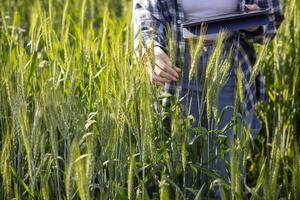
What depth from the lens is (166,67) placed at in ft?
5.74

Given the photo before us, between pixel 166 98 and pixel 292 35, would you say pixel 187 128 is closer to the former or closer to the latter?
pixel 166 98

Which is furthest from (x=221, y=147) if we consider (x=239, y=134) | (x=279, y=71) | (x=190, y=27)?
(x=279, y=71)

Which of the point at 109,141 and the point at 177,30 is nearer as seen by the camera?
the point at 109,141

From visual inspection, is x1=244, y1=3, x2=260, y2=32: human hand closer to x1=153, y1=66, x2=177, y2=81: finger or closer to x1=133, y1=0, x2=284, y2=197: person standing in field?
x1=133, y1=0, x2=284, y2=197: person standing in field

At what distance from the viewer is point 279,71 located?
240cm

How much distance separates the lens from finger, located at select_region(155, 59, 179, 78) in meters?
1.73

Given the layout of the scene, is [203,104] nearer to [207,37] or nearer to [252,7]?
[207,37]

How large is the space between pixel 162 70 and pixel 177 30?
0.27 meters

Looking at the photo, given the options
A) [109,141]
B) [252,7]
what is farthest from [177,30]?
[109,141]

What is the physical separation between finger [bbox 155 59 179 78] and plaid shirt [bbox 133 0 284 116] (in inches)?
2.8

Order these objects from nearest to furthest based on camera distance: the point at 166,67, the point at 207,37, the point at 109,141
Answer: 1. the point at 109,141
2. the point at 166,67
3. the point at 207,37

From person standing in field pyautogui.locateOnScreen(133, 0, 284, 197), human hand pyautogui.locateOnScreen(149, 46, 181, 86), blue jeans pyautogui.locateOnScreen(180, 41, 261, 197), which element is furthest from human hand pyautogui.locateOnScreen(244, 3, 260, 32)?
human hand pyautogui.locateOnScreen(149, 46, 181, 86)

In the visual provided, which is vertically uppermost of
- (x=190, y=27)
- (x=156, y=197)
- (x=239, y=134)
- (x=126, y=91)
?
(x=190, y=27)

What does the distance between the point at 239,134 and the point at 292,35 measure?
32.7 inches
